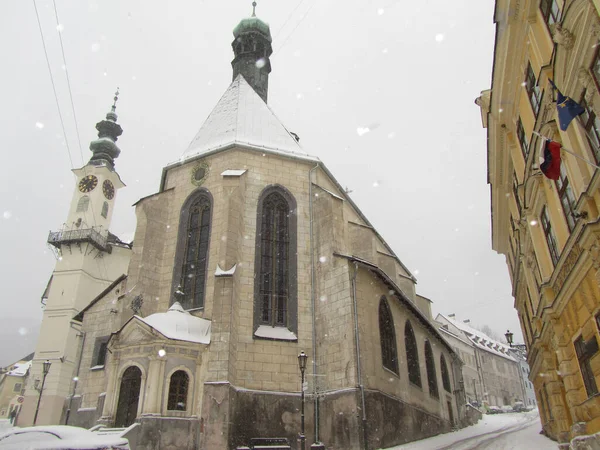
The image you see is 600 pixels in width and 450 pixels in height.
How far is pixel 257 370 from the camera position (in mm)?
17453

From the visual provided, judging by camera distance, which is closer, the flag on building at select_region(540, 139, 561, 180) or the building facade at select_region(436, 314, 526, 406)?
the flag on building at select_region(540, 139, 561, 180)

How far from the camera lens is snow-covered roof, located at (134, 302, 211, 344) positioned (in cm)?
1656

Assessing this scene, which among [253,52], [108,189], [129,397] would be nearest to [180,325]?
[129,397]

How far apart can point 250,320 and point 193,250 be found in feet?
14.3

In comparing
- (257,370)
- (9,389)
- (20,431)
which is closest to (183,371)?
(257,370)

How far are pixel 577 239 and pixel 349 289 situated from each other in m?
9.71

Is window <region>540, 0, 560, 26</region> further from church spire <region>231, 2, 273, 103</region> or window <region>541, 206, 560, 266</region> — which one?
church spire <region>231, 2, 273, 103</region>

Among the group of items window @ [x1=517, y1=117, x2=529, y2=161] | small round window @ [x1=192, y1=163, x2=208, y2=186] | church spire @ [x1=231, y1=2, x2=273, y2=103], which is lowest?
window @ [x1=517, y1=117, x2=529, y2=161]

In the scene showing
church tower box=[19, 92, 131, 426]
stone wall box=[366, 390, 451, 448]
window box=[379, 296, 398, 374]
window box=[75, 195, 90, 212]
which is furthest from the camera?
window box=[75, 195, 90, 212]

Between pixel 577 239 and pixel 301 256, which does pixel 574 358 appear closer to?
pixel 577 239

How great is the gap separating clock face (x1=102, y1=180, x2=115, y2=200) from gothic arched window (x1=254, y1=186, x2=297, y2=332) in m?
25.6

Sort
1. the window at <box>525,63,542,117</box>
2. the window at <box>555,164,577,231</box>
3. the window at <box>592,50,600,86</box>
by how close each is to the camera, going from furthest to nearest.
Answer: the window at <box>525,63,542,117</box>, the window at <box>555,164,577,231</box>, the window at <box>592,50,600,86</box>

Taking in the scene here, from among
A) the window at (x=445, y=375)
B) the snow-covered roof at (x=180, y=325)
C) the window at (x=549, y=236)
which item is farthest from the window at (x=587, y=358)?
the window at (x=445, y=375)

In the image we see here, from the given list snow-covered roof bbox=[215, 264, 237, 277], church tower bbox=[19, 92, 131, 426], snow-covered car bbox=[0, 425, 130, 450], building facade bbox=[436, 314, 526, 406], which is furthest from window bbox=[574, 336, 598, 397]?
building facade bbox=[436, 314, 526, 406]
